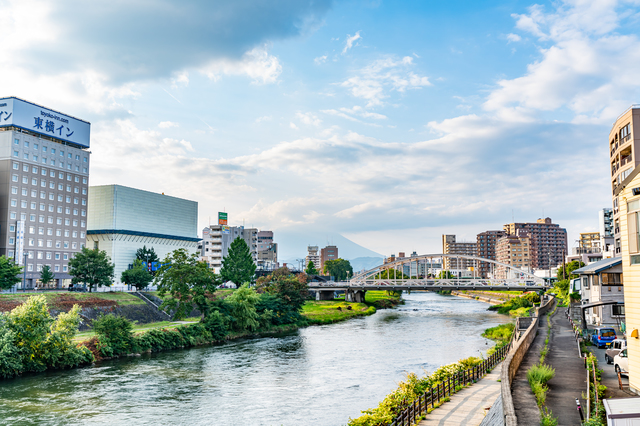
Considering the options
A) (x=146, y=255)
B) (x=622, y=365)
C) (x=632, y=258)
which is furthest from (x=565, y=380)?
(x=146, y=255)

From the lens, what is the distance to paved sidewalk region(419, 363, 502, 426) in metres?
19.2

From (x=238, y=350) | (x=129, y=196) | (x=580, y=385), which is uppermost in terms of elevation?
(x=129, y=196)

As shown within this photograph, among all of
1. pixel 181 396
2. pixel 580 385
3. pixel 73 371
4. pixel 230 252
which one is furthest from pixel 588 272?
pixel 230 252

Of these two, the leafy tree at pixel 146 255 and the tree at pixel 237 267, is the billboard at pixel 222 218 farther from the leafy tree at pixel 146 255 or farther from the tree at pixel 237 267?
the tree at pixel 237 267

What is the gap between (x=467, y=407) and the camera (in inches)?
835

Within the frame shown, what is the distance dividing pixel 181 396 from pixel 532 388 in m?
20.4

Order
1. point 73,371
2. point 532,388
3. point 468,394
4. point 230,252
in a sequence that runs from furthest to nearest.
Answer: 1. point 230,252
2. point 73,371
3. point 468,394
4. point 532,388

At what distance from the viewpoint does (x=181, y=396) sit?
97.9 ft

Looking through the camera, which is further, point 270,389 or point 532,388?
point 270,389

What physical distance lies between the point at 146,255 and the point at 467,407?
111 meters

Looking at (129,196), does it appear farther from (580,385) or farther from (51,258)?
(580,385)

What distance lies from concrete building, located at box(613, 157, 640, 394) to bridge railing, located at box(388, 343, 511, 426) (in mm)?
7737

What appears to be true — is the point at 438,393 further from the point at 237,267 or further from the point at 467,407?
the point at 237,267

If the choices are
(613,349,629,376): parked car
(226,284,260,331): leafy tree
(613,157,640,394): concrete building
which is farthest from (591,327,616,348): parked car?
(226,284,260,331): leafy tree
